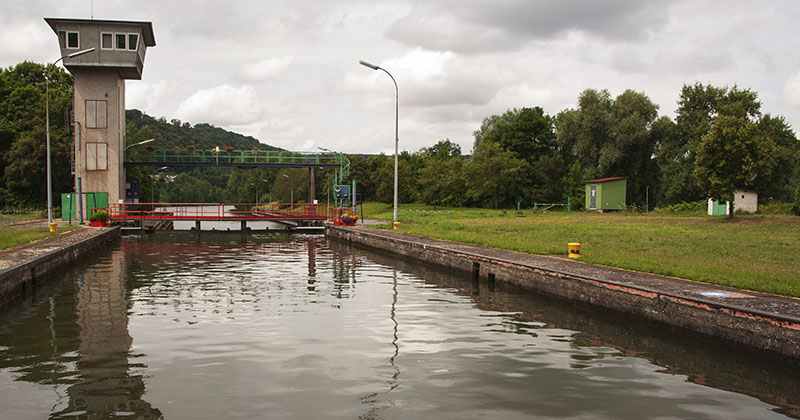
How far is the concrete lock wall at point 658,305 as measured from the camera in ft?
26.5

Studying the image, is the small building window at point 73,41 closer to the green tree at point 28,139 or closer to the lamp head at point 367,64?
the green tree at point 28,139

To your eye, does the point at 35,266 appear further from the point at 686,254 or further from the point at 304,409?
the point at 686,254

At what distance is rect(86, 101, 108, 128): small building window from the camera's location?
43.2 m

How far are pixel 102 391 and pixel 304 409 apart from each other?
2464 mm

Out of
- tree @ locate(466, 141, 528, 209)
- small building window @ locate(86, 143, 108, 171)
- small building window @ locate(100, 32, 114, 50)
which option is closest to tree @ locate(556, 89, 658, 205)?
tree @ locate(466, 141, 528, 209)

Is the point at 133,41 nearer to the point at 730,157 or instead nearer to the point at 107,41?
the point at 107,41

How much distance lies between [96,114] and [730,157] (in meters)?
43.6

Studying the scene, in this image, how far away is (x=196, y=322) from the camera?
1038 centimetres

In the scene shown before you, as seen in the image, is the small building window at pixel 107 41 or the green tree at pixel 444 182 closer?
the small building window at pixel 107 41

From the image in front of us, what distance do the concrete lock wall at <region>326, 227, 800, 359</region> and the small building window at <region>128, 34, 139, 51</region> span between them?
3602 centimetres

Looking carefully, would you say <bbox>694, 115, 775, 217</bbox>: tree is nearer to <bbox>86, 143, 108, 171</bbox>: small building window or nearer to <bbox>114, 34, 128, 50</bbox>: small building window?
<bbox>114, 34, 128, 50</bbox>: small building window

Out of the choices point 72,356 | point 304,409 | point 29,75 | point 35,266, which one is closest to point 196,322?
point 72,356

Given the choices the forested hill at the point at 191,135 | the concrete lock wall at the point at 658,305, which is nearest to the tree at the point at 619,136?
the concrete lock wall at the point at 658,305

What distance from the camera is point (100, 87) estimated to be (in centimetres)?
4322
